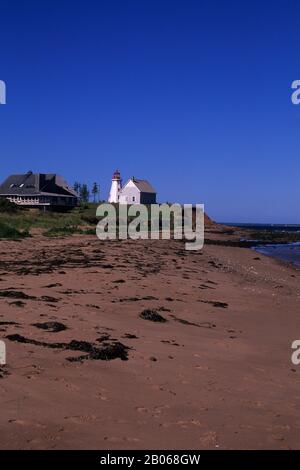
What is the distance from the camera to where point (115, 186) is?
3974 inches

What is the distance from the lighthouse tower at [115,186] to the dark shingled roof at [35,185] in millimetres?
17965

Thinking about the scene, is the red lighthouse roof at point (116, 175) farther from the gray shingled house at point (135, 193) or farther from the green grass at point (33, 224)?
the green grass at point (33, 224)

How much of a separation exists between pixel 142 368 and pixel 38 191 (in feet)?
235

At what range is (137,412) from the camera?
508cm

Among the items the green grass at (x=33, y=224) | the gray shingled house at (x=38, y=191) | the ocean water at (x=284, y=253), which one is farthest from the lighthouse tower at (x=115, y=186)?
the ocean water at (x=284, y=253)

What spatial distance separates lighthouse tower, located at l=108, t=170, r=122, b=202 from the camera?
101m

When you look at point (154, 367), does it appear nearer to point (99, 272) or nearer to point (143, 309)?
point (143, 309)

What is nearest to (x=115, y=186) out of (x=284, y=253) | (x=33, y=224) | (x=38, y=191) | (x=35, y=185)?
(x=35, y=185)

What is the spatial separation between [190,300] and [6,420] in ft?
27.5

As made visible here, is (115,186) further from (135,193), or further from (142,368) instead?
(142,368)

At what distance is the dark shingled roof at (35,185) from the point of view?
3012 inches

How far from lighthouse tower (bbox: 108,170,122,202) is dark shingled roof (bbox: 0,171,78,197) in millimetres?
17965
